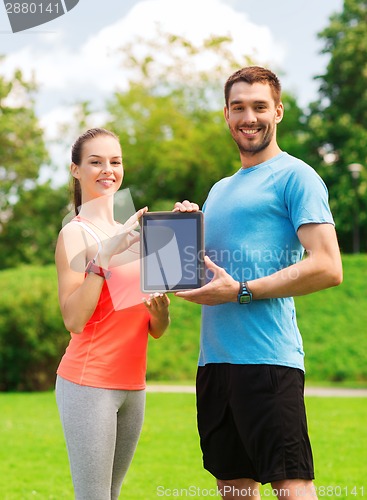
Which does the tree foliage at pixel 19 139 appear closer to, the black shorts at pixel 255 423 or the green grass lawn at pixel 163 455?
the green grass lawn at pixel 163 455

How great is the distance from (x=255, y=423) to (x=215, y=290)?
0.56 meters

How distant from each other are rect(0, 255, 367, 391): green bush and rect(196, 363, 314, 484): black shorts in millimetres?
12132

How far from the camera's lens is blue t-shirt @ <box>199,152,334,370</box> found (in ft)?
9.95

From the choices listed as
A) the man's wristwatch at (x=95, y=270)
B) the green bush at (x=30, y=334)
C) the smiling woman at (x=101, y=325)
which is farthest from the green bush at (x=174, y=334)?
the man's wristwatch at (x=95, y=270)

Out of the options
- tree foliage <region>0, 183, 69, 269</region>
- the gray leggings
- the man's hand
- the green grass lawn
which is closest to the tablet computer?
the man's hand

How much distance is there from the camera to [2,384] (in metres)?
16.1

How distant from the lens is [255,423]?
2.99 metres

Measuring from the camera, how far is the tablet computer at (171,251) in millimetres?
2926

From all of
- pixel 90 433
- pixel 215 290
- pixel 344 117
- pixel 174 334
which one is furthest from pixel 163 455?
pixel 344 117

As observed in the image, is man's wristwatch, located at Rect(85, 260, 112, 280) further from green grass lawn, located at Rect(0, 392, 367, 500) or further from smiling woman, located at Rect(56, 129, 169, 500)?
green grass lawn, located at Rect(0, 392, 367, 500)

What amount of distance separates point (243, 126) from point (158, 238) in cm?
61

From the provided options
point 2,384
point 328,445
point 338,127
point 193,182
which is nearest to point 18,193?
point 193,182

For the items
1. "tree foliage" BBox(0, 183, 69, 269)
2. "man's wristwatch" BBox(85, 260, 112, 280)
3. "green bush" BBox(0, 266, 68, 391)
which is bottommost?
"green bush" BBox(0, 266, 68, 391)

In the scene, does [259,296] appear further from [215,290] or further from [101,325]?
[101,325]
